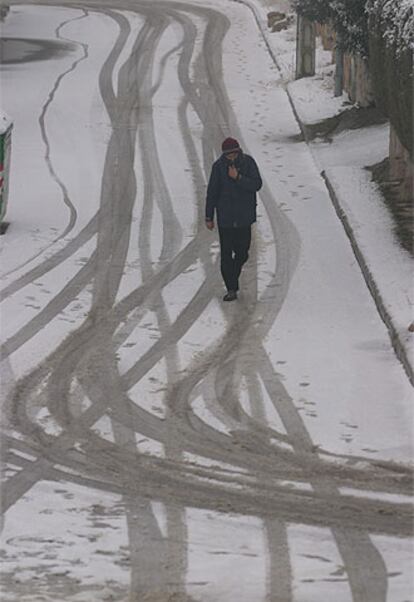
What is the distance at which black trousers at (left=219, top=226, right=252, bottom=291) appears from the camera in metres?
15.6

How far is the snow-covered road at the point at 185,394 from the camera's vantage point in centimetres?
884

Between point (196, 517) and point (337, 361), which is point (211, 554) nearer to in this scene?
point (196, 517)

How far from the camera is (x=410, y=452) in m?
10.7

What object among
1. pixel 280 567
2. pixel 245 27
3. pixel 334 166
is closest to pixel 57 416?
pixel 280 567

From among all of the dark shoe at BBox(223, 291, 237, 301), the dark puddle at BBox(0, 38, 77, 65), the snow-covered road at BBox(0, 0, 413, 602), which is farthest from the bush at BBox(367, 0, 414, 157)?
the dark puddle at BBox(0, 38, 77, 65)

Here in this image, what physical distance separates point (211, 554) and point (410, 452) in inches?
89.0

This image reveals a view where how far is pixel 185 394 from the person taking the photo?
1237cm

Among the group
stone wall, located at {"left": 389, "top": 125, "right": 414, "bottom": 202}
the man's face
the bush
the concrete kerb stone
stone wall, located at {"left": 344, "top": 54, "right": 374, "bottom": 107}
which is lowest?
the concrete kerb stone

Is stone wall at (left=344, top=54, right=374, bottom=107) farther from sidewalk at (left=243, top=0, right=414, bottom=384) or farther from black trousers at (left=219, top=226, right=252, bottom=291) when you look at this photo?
black trousers at (left=219, top=226, right=252, bottom=291)

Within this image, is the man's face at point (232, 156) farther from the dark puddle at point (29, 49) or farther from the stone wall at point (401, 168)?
the dark puddle at point (29, 49)

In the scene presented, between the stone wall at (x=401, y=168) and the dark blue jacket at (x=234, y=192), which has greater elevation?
the dark blue jacket at (x=234, y=192)

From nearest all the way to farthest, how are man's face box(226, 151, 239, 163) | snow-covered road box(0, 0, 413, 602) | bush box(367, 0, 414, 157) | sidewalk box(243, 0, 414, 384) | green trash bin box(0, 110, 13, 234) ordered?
snow-covered road box(0, 0, 413, 602) → sidewalk box(243, 0, 414, 384) → man's face box(226, 151, 239, 163) → bush box(367, 0, 414, 157) → green trash bin box(0, 110, 13, 234)

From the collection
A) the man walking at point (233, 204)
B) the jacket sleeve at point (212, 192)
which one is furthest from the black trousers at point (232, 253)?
the jacket sleeve at point (212, 192)

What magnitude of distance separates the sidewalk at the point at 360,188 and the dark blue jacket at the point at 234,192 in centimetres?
138
